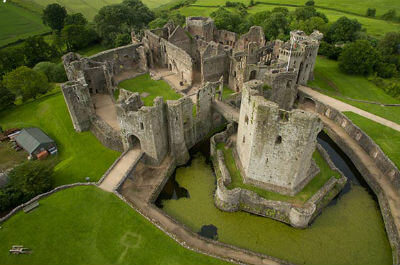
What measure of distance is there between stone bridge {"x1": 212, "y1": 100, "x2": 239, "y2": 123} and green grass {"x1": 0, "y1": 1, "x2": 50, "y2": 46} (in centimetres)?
5620

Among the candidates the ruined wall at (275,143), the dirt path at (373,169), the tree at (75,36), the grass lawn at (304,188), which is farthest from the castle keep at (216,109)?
the tree at (75,36)

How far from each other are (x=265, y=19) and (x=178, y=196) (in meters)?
57.9

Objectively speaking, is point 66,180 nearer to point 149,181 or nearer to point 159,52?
point 149,181

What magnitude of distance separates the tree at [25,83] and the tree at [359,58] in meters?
56.6

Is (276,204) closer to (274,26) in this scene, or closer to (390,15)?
(274,26)

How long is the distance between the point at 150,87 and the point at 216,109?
54.3 ft

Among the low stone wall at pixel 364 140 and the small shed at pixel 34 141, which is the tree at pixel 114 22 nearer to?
the small shed at pixel 34 141

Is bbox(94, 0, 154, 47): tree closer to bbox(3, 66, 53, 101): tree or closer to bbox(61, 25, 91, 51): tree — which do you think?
bbox(61, 25, 91, 51): tree

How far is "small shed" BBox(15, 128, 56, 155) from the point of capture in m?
33.5

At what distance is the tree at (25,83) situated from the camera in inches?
1702

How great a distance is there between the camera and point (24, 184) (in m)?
27.6

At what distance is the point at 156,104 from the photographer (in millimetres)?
29531

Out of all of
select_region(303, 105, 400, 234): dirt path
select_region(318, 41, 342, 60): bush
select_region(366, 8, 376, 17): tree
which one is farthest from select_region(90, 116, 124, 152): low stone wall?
select_region(366, 8, 376, 17): tree

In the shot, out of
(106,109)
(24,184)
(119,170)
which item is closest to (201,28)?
(106,109)
